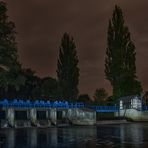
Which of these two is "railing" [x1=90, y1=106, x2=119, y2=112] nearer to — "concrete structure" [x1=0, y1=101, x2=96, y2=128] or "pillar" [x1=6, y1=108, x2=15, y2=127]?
"concrete structure" [x1=0, y1=101, x2=96, y2=128]

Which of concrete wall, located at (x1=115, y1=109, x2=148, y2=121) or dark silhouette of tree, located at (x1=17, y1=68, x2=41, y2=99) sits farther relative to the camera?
dark silhouette of tree, located at (x1=17, y1=68, x2=41, y2=99)

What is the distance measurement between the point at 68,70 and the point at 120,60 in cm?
1343

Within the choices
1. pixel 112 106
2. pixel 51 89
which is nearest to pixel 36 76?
pixel 51 89

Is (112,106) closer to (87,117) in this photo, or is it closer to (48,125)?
(87,117)

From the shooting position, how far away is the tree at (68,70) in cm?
8962

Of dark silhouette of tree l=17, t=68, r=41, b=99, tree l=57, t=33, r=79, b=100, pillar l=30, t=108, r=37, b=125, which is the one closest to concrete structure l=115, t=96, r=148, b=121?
tree l=57, t=33, r=79, b=100

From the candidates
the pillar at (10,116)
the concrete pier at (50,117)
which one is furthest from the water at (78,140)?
the concrete pier at (50,117)

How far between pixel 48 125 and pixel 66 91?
2142 cm

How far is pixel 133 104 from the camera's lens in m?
86.1

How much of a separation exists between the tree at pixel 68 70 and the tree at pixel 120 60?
8351 mm

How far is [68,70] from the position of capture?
93.4 metres

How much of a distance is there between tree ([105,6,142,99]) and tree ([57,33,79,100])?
27.4ft

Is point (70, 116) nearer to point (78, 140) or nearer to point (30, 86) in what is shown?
point (30, 86)

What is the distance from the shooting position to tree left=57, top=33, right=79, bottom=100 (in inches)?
3529
